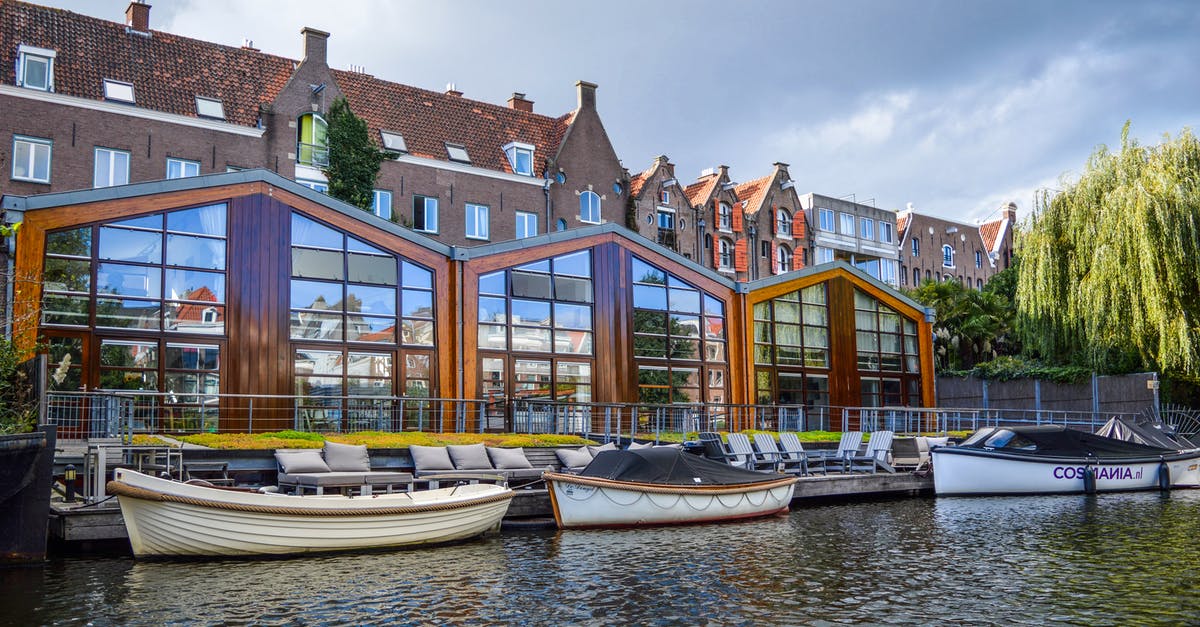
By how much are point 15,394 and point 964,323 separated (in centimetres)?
3329

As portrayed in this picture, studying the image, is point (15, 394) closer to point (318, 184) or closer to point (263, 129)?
point (263, 129)

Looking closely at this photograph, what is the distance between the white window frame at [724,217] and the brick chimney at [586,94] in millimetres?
8621

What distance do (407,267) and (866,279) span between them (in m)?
16.6

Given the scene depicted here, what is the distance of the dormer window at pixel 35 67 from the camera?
94.1 ft

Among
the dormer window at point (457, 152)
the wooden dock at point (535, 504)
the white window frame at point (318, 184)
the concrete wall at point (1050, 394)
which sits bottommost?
the wooden dock at point (535, 504)

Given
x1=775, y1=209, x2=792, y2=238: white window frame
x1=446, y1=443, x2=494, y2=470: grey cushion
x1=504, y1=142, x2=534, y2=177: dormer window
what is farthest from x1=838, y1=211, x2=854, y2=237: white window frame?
x1=446, y1=443, x2=494, y2=470: grey cushion

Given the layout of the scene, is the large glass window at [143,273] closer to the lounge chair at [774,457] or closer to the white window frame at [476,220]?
the lounge chair at [774,457]

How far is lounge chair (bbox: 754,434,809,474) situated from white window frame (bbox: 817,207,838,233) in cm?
3126

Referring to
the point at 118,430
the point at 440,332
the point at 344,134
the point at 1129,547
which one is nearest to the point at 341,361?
the point at 440,332

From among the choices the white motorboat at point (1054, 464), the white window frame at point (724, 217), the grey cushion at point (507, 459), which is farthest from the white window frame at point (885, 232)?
the grey cushion at point (507, 459)

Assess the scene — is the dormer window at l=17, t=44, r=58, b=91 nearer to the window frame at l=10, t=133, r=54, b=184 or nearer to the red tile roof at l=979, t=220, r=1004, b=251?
the window frame at l=10, t=133, r=54, b=184

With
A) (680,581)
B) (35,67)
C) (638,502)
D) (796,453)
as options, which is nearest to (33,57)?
(35,67)

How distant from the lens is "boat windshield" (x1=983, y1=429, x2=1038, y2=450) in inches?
909

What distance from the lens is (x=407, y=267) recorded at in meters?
24.9
